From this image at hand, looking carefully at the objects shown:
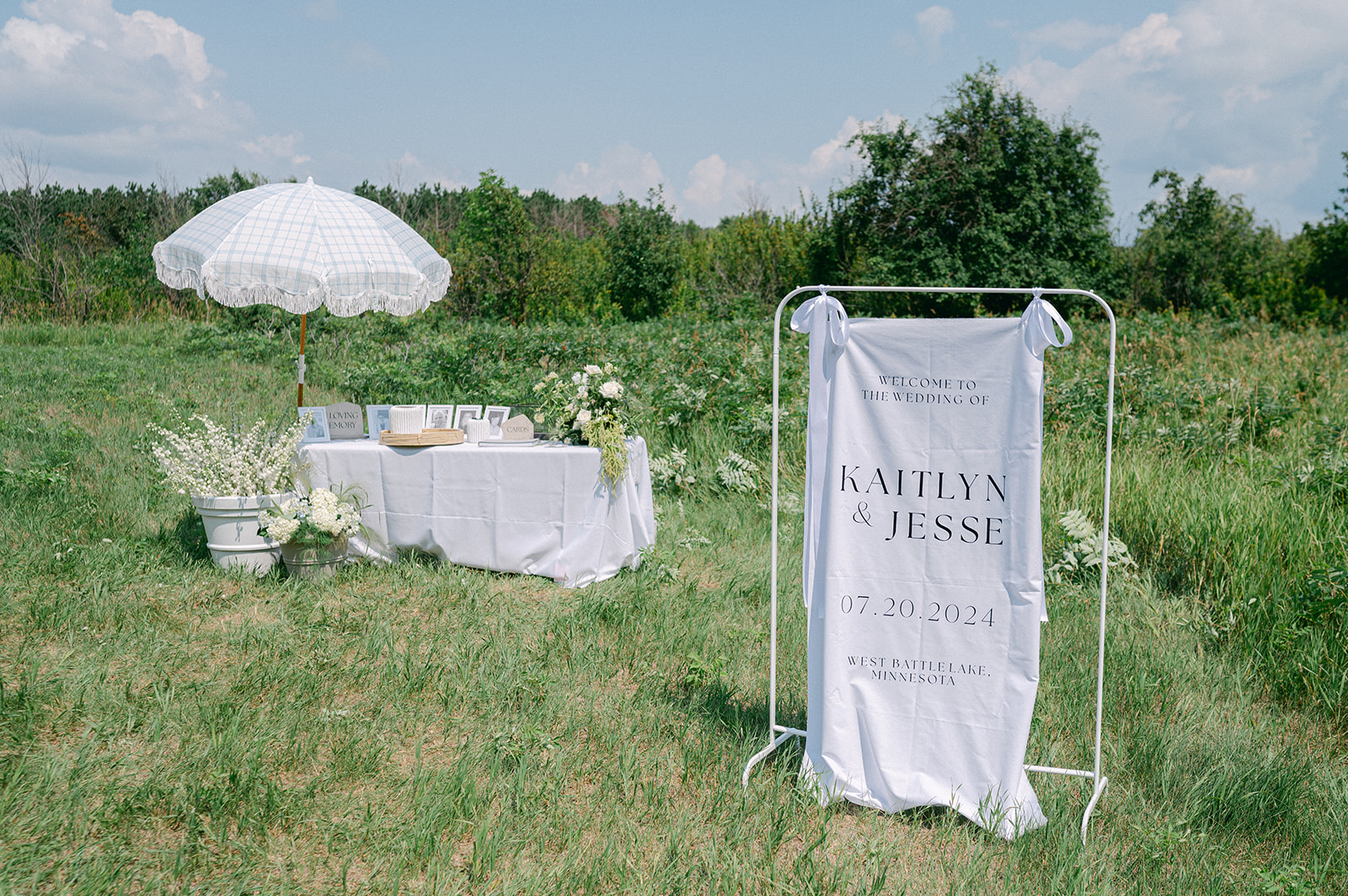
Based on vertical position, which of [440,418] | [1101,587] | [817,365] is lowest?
[1101,587]

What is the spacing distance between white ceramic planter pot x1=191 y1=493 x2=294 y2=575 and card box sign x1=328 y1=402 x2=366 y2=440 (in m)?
0.64

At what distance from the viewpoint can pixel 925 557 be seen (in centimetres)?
280

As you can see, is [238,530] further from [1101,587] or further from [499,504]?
[1101,587]

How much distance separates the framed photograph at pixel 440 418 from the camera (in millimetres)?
5426

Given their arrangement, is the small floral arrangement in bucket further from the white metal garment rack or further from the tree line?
the tree line

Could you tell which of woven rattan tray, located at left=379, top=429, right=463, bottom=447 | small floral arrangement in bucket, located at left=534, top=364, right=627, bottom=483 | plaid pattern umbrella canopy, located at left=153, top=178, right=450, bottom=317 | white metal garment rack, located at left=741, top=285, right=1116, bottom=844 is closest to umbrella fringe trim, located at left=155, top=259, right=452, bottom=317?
plaid pattern umbrella canopy, located at left=153, top=178, right=450, bottom=317

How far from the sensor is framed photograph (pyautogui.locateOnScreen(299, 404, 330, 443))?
5.45 meters

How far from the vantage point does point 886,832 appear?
277cm

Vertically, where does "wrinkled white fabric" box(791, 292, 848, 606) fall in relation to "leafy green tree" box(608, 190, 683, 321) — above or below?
below

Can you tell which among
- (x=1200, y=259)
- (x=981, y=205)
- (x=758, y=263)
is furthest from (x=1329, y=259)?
(x=758, y=263)

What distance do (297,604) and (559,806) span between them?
7.91ft

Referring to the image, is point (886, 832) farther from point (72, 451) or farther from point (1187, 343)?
point (1187, 343)

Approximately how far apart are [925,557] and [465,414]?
351cm

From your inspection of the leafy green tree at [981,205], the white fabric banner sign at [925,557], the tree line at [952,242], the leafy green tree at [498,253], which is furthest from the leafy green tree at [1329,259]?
the white fabric banner sign at [925,557]
